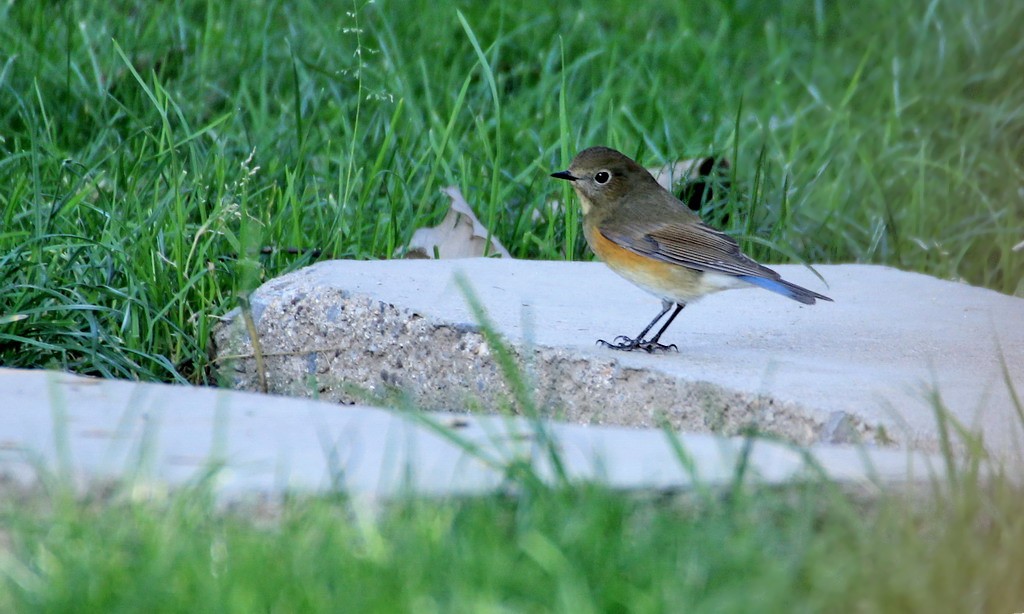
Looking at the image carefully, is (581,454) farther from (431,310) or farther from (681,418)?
(431,310)

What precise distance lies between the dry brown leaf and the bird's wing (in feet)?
2.35

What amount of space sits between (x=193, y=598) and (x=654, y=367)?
1.66m

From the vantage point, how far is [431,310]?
3916 millimetres

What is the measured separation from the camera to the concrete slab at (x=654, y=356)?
331cm

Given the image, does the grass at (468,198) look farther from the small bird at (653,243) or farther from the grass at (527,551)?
the small bird at (653,243)

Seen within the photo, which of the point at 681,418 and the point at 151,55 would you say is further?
the point at 151,55

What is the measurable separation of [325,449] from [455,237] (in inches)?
103

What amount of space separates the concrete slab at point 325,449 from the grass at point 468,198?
6cm

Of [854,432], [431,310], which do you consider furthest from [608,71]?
[854,432]

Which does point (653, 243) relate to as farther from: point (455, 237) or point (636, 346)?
point (455, 237)

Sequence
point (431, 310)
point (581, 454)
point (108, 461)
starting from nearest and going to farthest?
point (108, 461), point (581, 454), point (431, 310)

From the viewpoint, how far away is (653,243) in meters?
4.42

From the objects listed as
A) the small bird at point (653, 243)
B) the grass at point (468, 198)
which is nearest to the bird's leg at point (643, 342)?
the small bird at point (653, 243)

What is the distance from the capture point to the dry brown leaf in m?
5.13
